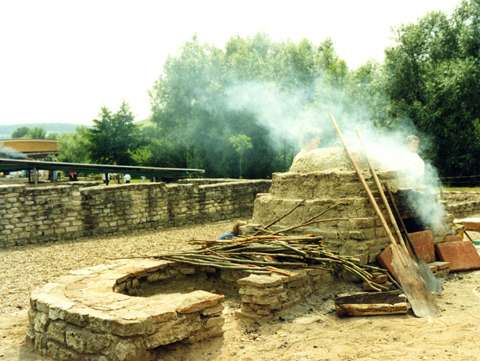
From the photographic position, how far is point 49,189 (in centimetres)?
1214

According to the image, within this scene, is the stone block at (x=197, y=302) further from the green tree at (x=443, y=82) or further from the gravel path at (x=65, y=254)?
the green tree at (x=443, y=82)

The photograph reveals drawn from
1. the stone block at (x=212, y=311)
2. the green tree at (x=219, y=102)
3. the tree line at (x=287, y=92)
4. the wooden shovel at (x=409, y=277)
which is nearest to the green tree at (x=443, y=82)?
the tree line at (x=287, y=92)

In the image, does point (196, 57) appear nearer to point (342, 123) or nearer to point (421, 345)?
point (342, 123)

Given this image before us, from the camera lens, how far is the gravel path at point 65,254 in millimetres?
7590

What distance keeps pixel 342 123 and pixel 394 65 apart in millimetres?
18012

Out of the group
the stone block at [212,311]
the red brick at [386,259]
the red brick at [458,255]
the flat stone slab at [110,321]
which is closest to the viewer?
the flat stone slab at [110,321]

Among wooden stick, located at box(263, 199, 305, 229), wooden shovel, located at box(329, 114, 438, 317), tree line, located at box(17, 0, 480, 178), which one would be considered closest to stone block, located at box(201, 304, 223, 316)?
wooden shovel, located at box(329, 114, 438, 317)

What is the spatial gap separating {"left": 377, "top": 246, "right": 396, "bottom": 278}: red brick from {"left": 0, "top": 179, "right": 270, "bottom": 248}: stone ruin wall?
841 cm

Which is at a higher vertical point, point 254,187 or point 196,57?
point 196,57

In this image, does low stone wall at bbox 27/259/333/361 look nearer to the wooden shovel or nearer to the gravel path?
the wooden shovel

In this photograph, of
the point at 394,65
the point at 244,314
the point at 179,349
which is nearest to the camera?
the point at 179,349

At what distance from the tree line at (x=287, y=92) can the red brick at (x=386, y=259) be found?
1550cm

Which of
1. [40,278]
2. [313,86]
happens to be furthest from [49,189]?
[313,86]

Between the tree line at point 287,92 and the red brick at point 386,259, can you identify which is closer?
the red brick at point 386,259
